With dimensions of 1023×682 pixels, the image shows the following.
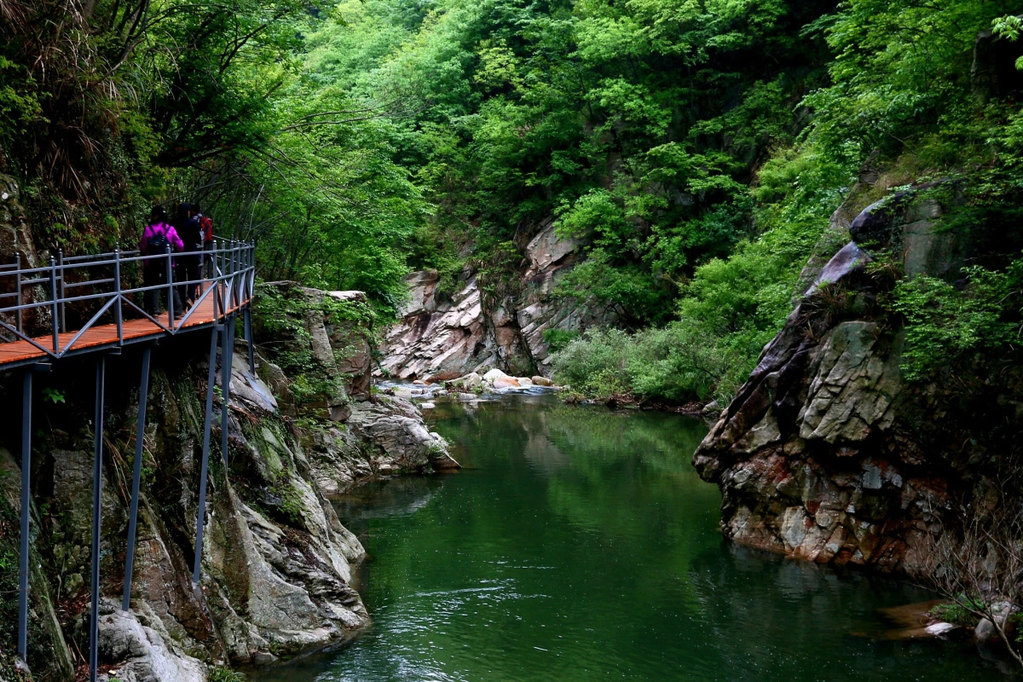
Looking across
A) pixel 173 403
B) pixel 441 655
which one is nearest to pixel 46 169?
pixel 173 403

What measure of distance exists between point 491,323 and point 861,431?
3585 cm

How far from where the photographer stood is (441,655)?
48.1 feet

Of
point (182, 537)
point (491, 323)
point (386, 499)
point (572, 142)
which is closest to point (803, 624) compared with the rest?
point (182, 537)

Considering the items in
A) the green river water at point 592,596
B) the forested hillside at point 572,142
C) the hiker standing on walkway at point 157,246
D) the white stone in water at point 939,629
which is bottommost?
the green river water at point 592,596

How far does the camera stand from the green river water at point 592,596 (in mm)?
14352

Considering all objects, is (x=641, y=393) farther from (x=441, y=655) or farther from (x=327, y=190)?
(x=441, y=655)

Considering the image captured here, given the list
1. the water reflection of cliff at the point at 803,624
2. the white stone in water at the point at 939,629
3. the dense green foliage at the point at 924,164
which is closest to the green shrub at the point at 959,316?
the dense green foliage at the point at 924,164

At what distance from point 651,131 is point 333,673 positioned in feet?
137

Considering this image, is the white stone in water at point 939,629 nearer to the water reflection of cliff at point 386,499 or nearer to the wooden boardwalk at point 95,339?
the water reflection of cliff at point 386,499

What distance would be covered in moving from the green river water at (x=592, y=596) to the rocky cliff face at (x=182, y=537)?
0.92 m

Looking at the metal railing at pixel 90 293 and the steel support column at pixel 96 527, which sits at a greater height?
the metal railing at pixel 90 293

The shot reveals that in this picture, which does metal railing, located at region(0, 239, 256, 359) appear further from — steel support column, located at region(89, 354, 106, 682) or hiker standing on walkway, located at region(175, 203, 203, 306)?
steel support column, located at region(89, 354, 106, 682)

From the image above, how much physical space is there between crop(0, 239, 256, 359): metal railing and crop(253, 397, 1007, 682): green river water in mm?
5847

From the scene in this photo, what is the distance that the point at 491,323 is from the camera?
176 feet
